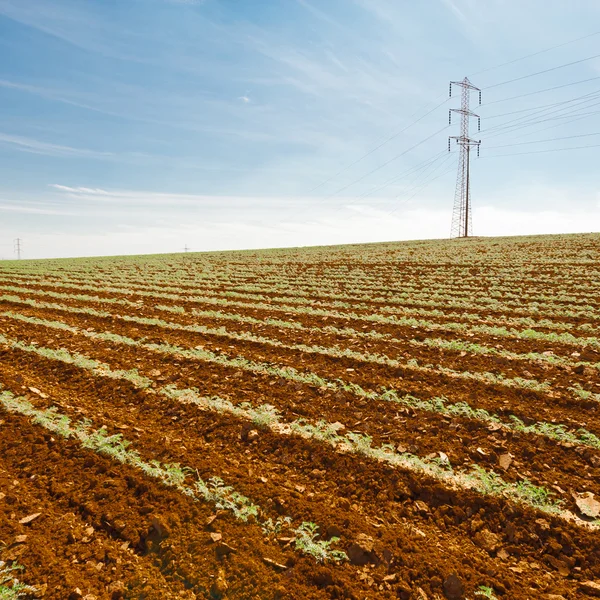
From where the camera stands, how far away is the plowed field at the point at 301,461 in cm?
315

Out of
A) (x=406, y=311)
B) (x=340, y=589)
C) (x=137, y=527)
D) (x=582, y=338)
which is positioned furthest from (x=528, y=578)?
(x=406, y=311)

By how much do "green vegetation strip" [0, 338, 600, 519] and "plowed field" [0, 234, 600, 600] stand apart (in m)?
0.02

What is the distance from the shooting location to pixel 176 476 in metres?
4.16

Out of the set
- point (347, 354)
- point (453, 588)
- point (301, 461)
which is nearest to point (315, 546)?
point (453, 588)

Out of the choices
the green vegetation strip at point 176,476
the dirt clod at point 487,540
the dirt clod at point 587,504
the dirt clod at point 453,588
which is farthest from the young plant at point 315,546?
the dirt clod at point 587,504

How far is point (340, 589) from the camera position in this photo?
298cm

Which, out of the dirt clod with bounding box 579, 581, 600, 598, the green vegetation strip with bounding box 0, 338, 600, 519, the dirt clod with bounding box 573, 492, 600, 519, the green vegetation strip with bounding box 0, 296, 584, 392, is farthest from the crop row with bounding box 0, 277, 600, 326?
the dirt clod with bounding box 579, 581, 600, 598

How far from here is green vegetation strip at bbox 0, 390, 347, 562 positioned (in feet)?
11.1

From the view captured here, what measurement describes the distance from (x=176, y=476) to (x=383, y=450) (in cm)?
229

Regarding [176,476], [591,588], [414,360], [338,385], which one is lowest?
[591,588]

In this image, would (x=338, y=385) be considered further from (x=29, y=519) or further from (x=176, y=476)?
(x=29, y=519)

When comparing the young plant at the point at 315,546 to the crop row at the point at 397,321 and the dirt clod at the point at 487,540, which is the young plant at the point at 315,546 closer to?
the dirt clod at the point at 487,540

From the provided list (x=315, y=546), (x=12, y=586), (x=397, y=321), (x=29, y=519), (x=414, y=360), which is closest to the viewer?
(x=12, y=586)

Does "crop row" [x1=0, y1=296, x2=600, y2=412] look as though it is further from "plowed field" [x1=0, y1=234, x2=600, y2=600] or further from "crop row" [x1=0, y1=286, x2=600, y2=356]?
"crop row" [x1=0, y1=286, x2=600, y2=356]
